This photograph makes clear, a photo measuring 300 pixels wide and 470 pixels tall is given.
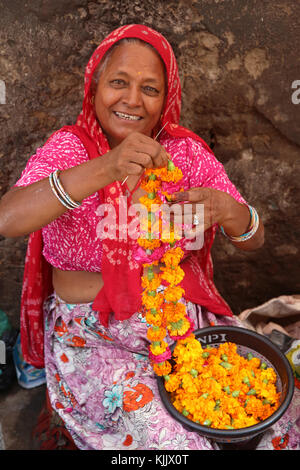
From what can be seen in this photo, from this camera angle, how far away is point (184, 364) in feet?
6.40

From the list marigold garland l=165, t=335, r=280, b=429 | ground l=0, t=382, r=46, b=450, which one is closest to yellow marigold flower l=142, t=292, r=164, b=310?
marigold garland l=165, t=335, r=280, b=429

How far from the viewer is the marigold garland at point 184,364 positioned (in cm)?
175

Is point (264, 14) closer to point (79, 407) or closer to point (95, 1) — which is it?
point (95, 1)

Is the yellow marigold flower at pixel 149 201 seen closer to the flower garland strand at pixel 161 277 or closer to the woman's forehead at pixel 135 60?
the flower garland strand at pixel 161 277

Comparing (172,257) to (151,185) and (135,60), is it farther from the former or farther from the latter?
(135,60)

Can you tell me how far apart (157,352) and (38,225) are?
704 millimetres

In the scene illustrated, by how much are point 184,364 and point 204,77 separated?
1782 mm

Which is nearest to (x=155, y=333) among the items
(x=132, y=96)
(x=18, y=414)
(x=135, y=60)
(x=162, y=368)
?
(x=162, y=368)

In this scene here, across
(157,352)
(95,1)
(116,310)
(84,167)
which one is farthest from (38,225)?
(95,1)

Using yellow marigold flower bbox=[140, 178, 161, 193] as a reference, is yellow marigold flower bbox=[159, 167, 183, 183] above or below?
above

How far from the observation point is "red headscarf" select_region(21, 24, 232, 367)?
6.59 ft

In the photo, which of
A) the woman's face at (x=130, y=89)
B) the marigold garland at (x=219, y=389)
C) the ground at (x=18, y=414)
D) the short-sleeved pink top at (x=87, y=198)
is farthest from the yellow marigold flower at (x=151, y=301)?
the ground at (x=18, y=414)

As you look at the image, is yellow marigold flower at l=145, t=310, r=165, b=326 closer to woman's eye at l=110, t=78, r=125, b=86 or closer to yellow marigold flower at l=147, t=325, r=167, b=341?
yellow marigold flower at l=147, t=325, r=167, b=341

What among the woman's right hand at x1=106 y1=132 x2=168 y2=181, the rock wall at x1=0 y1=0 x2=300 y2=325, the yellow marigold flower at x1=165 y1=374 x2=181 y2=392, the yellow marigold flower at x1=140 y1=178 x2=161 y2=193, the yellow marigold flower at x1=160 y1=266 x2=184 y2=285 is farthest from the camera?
the rock wall at x1=0 y1=0 x2=300 y2=325
